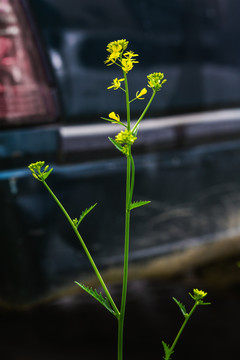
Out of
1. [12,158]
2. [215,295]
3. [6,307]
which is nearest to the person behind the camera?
[12,158]

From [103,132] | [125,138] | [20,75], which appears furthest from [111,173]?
[125,138]

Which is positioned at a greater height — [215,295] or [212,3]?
[212,3]

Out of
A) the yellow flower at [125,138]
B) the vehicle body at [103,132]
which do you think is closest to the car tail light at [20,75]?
the vehicle body at [103,132]

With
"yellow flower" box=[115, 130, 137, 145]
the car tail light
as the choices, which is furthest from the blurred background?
"yellow flower" box=[115, 130, 137, 145]

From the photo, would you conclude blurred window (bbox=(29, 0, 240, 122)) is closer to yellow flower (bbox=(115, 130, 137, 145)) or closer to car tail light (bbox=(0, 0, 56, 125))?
car tail light (bbox=(0, 0, 56, 125))

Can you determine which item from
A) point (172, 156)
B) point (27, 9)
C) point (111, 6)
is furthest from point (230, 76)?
point (27, 9)

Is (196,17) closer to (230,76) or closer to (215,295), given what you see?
(230,76)

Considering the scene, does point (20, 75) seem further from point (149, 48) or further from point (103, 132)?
point (149, 48)
